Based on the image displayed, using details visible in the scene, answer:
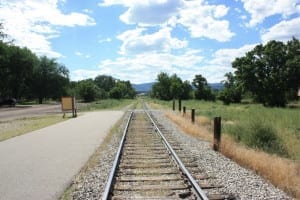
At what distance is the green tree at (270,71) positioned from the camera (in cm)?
7619

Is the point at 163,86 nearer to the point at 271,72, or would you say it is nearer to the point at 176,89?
the point at 176,89

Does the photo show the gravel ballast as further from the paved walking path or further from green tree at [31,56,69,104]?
green tree at [31,56,69,104]

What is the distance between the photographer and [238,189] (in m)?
8.24

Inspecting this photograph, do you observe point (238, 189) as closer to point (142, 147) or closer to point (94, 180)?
point (94, 180)

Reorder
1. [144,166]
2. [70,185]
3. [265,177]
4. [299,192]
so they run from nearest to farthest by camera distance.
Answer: [299,192] → [70,185] → [265,177] → [144,166]

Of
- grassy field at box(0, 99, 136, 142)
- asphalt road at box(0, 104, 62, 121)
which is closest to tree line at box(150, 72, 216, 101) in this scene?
asphalt road at box(0, 104, 62, 121)

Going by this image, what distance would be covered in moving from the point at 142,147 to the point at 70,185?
240 inches

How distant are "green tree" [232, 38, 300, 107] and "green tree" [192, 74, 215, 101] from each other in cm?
4112

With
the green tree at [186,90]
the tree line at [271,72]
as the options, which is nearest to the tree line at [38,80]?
the green tree at [186,90]

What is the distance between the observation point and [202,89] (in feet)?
417

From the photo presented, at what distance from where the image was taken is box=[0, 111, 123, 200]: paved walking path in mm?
8203

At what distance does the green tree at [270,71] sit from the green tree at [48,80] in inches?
1892

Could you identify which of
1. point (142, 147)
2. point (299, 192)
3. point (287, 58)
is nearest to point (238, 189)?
point (299, 192)

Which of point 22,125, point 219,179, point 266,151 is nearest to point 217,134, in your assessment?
→ point 266,151
